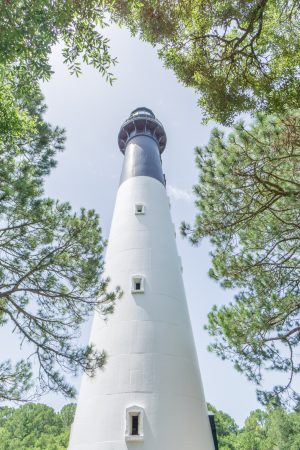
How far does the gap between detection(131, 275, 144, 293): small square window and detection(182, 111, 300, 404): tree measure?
7.03 feet

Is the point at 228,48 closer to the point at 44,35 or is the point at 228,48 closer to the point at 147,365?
the point at 44,35

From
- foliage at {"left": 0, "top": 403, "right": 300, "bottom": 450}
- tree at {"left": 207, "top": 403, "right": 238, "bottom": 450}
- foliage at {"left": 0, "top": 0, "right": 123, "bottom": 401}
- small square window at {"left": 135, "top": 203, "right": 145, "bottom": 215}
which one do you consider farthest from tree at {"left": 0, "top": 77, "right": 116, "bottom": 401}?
tree at {"left": 207, "top": 403, "right": 238, "bottom": 450}

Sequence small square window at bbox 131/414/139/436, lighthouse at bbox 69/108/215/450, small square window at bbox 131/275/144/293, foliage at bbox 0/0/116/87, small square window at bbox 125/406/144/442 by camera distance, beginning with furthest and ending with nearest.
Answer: small square window at bbox 131/275/144/293 < lighthouse at bbox 69/108/215/450 < small square window at bbox 131/414/139/436 < small square window at bbox 125/406/144/442 < foliage at bbox 0/0/116/87

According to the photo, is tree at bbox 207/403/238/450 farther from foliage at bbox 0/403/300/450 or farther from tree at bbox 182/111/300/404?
tree at bbox 182/111/300/404

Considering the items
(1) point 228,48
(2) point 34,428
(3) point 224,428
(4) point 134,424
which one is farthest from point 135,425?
(3) point 224,428

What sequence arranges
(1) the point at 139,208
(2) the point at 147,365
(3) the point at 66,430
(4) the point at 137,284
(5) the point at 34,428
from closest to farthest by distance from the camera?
(2) the point at 147,365 → (4) the point at 137,284 → (1) the point at 139,208 → (3) the point at 66,430 → (5) the point at 34,428

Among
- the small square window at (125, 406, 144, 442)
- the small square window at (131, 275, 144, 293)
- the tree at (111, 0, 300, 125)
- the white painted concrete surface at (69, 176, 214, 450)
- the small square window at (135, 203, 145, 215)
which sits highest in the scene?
the small square window at (135, 203, 145, 215)

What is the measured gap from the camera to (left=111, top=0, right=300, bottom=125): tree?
554 centimetres

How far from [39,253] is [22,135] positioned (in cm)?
207

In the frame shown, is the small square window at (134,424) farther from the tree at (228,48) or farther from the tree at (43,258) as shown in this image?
the tree at (228,48)

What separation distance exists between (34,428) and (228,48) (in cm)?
3369

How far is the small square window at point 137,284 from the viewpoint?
863 centimetres

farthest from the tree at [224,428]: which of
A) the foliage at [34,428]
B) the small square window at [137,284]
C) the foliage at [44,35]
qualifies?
the foliage at [44,35]

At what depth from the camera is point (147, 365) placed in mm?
7172
